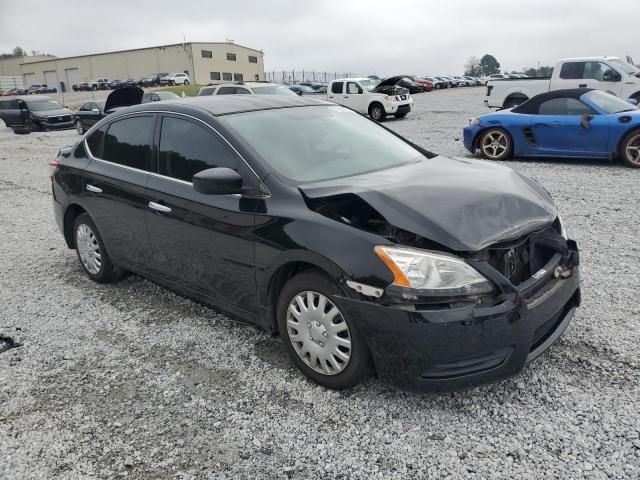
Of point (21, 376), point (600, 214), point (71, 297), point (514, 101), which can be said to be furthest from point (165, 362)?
point (514, 101)

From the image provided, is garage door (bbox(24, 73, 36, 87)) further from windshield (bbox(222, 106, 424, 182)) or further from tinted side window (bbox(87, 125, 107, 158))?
windshield (bbox(222, 106, 424, 182))

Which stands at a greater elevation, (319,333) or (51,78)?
(51,78)

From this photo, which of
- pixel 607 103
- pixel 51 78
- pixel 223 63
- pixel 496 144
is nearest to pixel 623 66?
pixel 607 103

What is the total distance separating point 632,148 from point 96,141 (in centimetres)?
850

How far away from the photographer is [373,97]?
20.7 meters

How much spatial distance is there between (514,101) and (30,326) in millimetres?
15219

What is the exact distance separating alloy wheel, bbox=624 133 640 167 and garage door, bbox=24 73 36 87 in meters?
99.9

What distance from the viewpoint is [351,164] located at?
364 centimetres

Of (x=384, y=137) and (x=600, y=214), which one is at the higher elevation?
(x=384, y=137)

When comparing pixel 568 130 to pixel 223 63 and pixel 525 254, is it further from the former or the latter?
pixel 223 63

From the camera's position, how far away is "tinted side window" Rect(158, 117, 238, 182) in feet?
11.5

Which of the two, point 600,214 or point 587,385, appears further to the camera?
point 600,214

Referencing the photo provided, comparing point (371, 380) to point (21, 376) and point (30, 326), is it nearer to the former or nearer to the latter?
point (21, 376)

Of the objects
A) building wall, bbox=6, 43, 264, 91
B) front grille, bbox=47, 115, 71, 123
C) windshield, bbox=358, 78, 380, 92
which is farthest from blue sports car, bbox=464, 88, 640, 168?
building wall, bbox=6, 43, 264, 91
